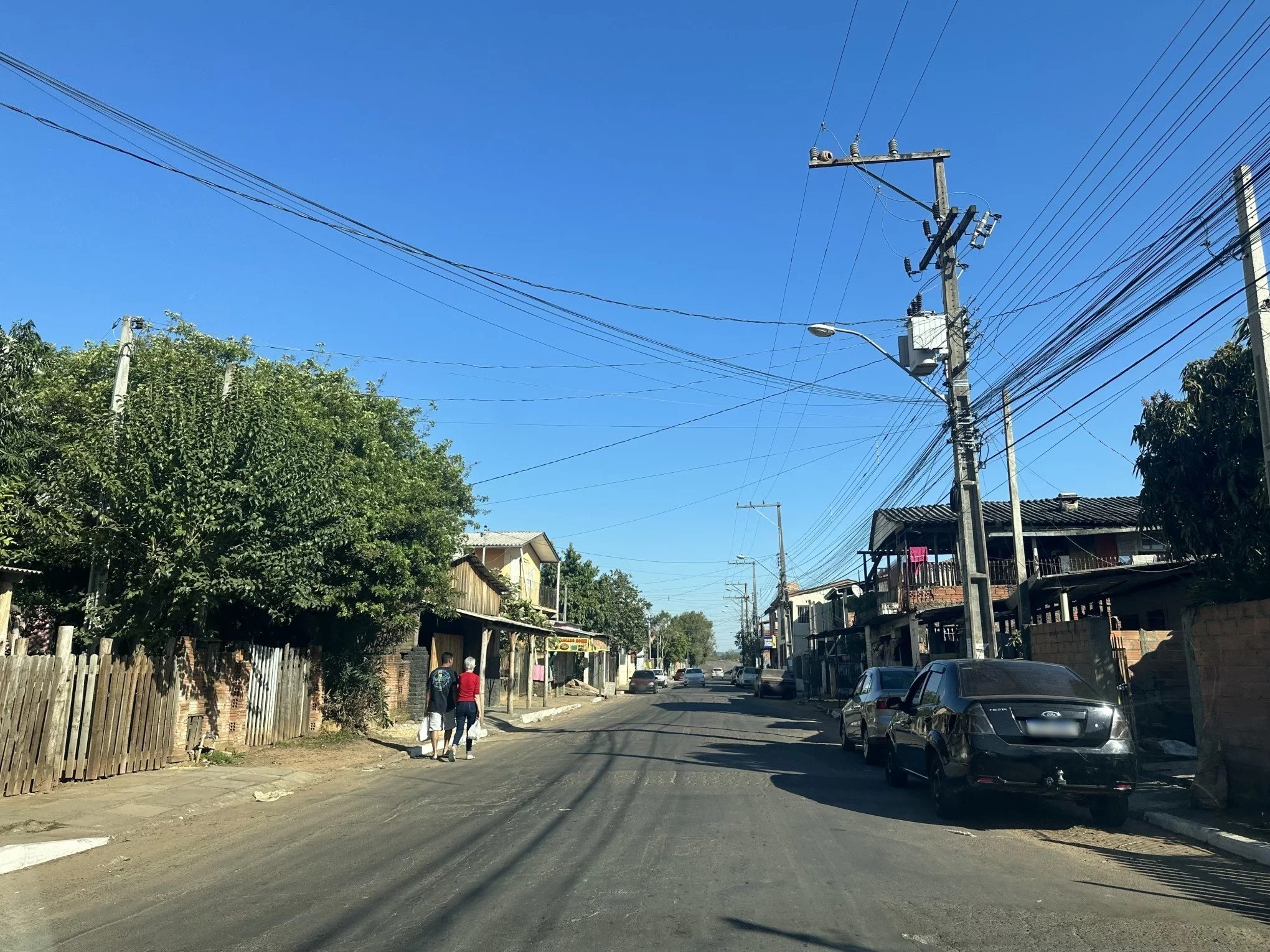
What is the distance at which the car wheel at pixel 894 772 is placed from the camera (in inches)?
467

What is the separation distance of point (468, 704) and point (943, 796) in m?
9.18

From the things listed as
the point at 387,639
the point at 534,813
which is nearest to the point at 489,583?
the point at 387,639

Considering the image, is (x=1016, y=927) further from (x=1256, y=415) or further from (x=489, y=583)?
(x=489, y=583)

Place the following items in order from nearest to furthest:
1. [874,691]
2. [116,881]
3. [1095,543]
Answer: [116,881], [874,691], [1095,543]

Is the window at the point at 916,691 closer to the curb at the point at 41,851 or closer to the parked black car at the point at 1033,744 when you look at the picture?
the parked black car at the point at 1033,744

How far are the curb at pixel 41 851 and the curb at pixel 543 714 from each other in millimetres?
18727

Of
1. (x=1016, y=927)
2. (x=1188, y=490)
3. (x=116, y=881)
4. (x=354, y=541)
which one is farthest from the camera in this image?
(x=354, y=541)

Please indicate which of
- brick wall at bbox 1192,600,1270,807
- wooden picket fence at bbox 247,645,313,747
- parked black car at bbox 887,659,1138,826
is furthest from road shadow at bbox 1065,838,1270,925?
wooden picket fence at bbox 247,645,313,747

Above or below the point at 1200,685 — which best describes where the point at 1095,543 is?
above

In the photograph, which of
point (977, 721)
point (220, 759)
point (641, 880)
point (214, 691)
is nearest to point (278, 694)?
point (214, 691)

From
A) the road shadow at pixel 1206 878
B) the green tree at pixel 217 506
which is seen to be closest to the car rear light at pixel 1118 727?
the road shadow at pixel 1206 878

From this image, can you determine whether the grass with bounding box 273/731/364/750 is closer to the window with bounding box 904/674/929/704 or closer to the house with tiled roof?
the window with bounding box 904/674/929/704

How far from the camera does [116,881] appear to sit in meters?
7.42

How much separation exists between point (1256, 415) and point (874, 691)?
6.94 meters
